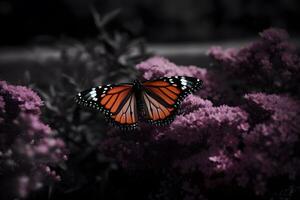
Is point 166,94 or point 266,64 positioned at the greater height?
Answer: point 266,64

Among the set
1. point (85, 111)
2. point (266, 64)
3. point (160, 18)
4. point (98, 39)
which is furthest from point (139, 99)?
point (160, 18)

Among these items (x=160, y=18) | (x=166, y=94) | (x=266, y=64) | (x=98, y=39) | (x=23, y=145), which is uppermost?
(x=160, y=18)

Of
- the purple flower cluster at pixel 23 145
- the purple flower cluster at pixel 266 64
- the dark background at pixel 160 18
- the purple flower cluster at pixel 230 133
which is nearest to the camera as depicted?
the purple flower cluster at pixel 23 145

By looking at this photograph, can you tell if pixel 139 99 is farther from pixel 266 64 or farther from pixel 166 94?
pixel 266 64

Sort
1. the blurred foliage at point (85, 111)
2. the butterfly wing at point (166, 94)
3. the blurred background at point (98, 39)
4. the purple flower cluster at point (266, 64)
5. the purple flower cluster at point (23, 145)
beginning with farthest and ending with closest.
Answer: the blurred background at point (98, 39) < the blurred foliage at point (85, 111) < the purple flower cluster at point (266, 64) < the butterfly wing at point (166, 94) < the purple flower cluster at point (23, 145)

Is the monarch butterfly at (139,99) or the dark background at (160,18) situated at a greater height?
the dark background at (160,18)

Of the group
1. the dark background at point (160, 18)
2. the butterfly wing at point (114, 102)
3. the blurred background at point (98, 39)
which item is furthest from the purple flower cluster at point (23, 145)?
the dark background at point (160, 18)

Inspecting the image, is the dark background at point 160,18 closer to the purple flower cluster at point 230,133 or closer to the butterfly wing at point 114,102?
the purple flower cluster at point 230,133

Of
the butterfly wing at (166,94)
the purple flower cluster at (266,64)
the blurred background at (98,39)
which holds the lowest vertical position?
the butterfly wing at (166,94)
